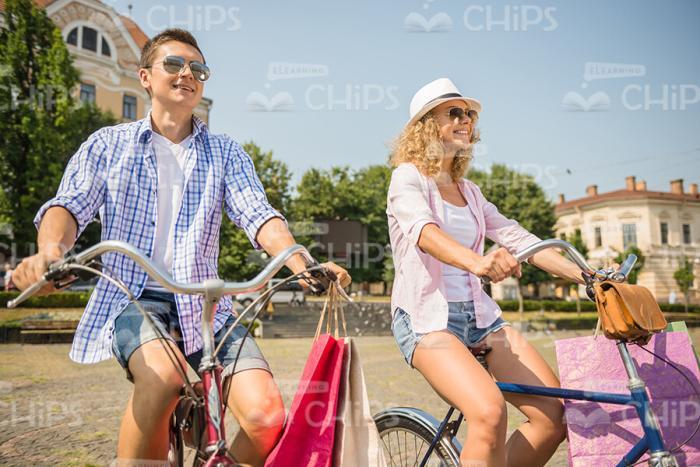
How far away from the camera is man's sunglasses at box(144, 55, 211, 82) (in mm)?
2229

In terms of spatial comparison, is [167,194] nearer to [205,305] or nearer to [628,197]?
[205,305]

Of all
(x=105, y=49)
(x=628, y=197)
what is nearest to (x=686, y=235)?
(x=628, y=197)

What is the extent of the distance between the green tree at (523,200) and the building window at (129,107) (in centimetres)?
2186

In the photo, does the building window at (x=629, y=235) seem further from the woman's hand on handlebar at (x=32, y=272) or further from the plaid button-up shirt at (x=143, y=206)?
the woman's hand on handlebar at (x=32, y=272)

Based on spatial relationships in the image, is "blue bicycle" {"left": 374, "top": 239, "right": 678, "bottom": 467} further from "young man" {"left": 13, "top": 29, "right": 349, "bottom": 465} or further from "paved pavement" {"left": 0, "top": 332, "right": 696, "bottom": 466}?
"paved pavement" {"left": 0, "top": 332, "right": 696, "bottom": 466}

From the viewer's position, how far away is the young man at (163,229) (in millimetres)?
1750

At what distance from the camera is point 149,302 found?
6.61 feet

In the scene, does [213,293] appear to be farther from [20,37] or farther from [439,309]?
[20,37]

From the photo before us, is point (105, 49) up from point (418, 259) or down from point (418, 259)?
up

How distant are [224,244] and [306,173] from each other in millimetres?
21489

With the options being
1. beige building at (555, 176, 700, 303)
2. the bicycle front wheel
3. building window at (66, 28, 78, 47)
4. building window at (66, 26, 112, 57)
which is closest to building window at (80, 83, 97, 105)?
building window at (66, 26, 112, 57)

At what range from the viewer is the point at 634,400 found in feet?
6.81

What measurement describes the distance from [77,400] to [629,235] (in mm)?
52682

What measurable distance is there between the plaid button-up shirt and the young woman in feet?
2.11
